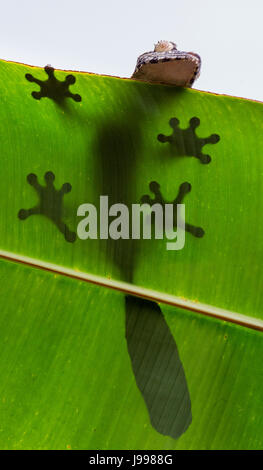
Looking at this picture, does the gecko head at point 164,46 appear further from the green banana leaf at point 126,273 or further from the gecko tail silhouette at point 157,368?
the gecko tail silhouette at point 157,368

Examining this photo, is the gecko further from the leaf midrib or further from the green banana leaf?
the leaf midrib

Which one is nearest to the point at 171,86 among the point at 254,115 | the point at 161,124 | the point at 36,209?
the point at 161,124

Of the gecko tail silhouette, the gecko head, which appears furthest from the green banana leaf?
the gecko head

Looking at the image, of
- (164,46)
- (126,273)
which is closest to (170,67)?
(164,46)

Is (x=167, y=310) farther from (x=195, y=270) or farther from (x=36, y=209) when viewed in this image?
(x=36, y=209)

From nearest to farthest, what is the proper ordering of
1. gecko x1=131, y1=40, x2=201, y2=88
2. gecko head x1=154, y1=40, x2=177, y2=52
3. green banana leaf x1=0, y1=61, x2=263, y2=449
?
green banana leaf x1=0, y1=61, x2=263, y2=449 < gecko x1=131, y1=40, x2=201, y2=88 < gecko head x1=154, y1=40, x2=177, y2=52

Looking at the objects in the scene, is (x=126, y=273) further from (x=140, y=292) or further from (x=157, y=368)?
(x=157, y=368)

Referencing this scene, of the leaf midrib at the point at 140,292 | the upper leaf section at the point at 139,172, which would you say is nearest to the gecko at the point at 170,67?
the upper leaf section at the point at 139,172
